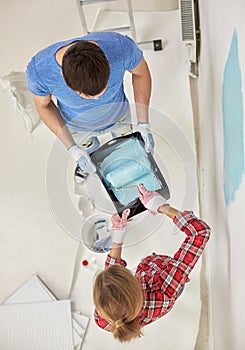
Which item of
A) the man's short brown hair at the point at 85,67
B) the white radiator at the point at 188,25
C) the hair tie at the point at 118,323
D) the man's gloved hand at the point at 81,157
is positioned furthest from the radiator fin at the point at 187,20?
the hair tie at the point at 118,323

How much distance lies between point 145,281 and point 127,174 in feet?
1.33

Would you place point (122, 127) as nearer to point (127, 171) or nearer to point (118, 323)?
point (127, 171)

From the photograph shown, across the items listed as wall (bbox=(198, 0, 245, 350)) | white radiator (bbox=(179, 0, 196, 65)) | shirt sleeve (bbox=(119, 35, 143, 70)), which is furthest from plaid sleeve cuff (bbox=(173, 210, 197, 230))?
white radiator (bbox=(179, 0, 196, 65))

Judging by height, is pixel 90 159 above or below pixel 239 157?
below

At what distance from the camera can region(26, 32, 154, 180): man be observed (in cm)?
122

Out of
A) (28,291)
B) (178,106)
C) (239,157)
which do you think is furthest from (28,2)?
(239,157)

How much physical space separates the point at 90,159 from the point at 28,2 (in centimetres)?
117

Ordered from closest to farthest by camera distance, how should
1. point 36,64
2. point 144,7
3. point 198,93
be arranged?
point 36,64, point 198,93, point 144,7

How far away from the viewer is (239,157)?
1.10 meters

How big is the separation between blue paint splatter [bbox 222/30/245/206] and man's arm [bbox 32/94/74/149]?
550 millimetres

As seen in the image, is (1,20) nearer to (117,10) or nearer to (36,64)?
(117,10)

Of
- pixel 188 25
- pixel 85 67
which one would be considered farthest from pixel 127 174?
pixel 188 25

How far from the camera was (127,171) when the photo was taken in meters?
1.64

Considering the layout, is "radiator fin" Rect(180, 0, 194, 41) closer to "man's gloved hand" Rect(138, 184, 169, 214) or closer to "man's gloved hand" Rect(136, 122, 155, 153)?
"man's gloved hand" Rect(136, 122, 155, 153)
